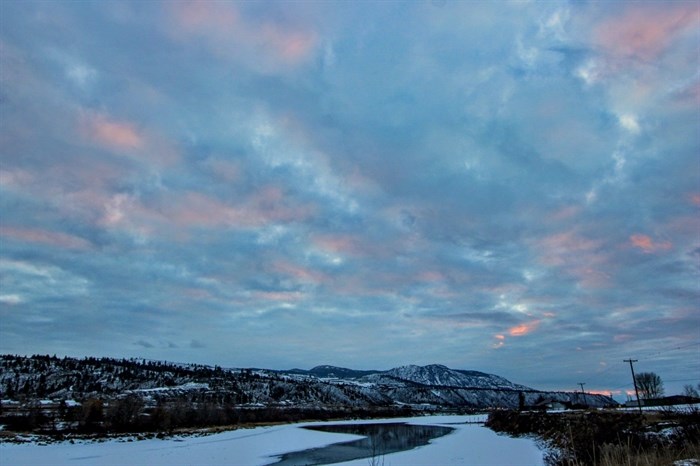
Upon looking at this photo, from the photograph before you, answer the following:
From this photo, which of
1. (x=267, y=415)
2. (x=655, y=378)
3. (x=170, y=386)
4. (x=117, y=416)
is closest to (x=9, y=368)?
(x=170, y=386)

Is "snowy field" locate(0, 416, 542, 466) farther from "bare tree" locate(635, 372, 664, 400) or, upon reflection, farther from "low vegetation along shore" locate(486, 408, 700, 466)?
"bare tree" locate(635, 372, 664, 400)

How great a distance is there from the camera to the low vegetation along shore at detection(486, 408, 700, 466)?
36.7 ft

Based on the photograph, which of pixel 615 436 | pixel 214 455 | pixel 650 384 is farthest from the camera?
pixel 650 384

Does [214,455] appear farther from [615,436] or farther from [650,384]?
[650,384]

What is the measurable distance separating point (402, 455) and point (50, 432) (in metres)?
53.8

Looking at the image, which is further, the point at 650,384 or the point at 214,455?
the point at 650,384

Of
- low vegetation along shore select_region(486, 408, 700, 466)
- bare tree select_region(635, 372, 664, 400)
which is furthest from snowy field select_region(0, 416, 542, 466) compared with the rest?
bare tree select_region(635, 372, 664, 400)

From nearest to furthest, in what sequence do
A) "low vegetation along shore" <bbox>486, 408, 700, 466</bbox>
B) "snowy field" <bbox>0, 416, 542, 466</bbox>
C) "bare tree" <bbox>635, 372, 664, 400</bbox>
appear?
"low vegetation along shore" <bbox>486, 408, 700, 466</bbox> < "snowy field" <bbox>0, 416, 542, 466</bbox> < "bare tree" <bbox>635, 372, 664, 400</bbox>

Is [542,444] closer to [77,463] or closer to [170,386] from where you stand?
[77,463]

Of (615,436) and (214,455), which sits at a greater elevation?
(615,436)

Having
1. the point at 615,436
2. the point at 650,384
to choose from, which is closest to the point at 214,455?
the point at 615,436

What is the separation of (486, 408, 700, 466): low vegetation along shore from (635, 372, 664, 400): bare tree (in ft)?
275

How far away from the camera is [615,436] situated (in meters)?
24.0

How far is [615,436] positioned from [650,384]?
148 metres
